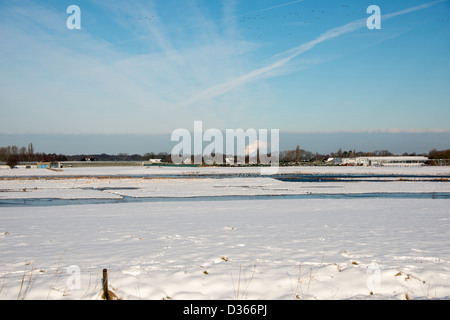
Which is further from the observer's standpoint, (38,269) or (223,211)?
(223,211)

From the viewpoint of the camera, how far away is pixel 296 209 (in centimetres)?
1778

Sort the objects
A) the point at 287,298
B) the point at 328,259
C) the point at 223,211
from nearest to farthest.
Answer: the point at 287,298 → the point at 328,259 → the point at 223,211

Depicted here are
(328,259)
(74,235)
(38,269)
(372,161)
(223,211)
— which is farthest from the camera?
(372,161)

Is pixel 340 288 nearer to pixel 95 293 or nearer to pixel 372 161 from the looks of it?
pixel 95 293

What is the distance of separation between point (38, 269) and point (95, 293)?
2.20m

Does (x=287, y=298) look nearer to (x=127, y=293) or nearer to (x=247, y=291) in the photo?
(x=247, y=291)

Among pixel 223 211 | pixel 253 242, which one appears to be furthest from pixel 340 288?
pixel 223 211

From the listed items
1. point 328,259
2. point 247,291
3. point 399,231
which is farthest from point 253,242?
point 399,231

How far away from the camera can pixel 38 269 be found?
289 inches
